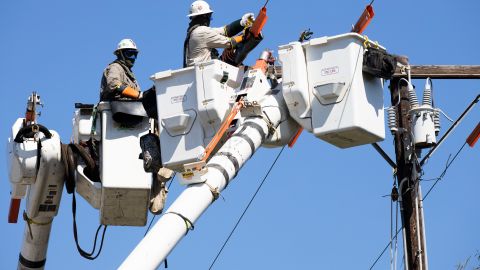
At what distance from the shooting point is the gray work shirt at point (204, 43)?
18.6 meters

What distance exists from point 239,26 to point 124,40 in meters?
1.82

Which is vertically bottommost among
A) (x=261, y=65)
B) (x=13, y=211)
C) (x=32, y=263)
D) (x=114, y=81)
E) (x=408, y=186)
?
(x=32, y=263)

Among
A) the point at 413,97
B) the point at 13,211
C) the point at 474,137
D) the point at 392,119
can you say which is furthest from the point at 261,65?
the point at 13,211

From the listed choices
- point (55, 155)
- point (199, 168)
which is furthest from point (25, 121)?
point (199, 168)

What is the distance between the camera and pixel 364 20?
17484mm

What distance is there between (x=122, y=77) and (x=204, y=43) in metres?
1.30

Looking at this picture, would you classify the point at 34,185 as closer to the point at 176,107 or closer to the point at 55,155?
the point at 55,155

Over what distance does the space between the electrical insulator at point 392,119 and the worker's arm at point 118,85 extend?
3013 mm

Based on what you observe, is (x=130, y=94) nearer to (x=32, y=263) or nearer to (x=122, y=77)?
(x=122, y=77)

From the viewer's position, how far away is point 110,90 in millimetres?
19047

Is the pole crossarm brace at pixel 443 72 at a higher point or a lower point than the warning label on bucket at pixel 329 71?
higher

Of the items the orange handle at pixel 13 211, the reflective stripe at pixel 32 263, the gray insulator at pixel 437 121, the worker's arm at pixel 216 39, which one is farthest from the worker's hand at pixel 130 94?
the gray insulator at pixel 437 121

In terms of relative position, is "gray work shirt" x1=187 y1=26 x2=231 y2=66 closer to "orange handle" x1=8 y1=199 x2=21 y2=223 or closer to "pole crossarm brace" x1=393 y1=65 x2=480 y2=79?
"pole crossarm brace" x1=393 y1=65 x2=480 y2=79

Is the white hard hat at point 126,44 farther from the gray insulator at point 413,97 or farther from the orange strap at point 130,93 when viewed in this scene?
the gray insulator at point 413,97
